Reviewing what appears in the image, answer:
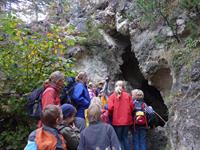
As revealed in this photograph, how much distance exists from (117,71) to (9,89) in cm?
629

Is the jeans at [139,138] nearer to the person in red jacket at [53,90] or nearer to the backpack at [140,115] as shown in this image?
the backpack at [140,115]

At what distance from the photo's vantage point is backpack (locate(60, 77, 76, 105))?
540 centimetres

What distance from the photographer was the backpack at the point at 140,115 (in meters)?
6.93

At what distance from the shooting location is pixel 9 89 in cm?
600

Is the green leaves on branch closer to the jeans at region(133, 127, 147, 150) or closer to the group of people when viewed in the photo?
the group of people

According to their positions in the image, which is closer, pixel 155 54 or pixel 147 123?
pixel 147 123

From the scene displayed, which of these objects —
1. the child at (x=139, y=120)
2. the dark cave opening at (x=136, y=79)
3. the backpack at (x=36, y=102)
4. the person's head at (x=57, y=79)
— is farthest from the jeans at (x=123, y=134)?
the dark cave opening at (x=136, y=79)

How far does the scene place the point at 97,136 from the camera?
3.95m

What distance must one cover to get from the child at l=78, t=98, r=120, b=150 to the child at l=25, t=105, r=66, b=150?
0.48m

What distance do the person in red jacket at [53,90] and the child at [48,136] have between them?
1.26 metres

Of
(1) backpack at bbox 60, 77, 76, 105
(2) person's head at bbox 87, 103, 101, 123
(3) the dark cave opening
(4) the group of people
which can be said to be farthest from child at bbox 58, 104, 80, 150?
(3) the dark cave opening

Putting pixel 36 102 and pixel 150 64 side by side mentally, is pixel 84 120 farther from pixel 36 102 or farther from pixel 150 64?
pixel 150 64

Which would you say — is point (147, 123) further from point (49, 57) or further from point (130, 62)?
point (130, 62)

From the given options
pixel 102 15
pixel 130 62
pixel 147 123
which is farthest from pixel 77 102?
pixel 130 62
